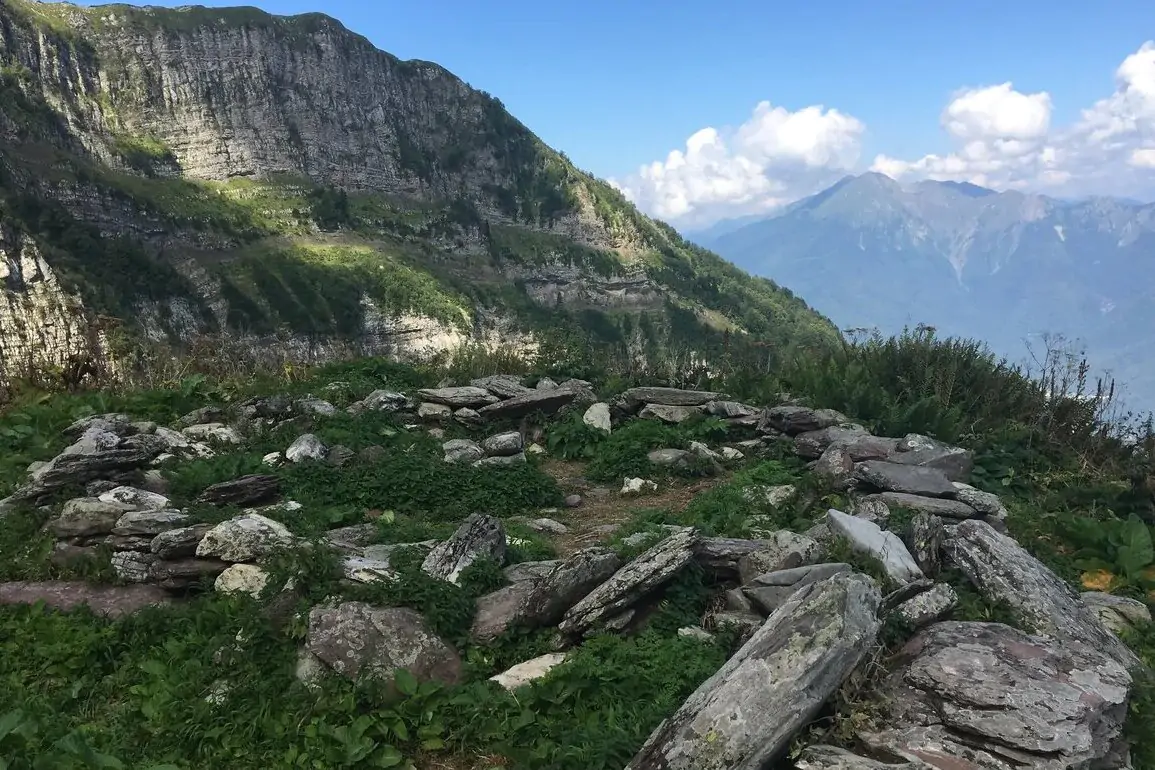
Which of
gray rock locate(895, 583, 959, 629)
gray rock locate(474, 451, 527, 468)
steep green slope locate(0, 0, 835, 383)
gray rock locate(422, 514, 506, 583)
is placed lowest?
gray rock locate(474, 451, 527, 468)

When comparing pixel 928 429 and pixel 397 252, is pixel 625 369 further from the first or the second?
pixel 397 252

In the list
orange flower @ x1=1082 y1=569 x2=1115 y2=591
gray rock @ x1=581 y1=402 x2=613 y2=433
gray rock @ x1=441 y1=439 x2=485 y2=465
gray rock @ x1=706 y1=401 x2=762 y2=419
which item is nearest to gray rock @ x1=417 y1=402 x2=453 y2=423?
gray rock @ x1=441 y1=439 x2=485 y2=465

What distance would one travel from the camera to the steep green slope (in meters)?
99.5

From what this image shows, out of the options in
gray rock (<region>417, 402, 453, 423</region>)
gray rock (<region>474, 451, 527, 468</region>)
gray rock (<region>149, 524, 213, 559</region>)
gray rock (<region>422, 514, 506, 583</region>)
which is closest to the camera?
gray rock (<region>422, 514, 506, 583</region>)

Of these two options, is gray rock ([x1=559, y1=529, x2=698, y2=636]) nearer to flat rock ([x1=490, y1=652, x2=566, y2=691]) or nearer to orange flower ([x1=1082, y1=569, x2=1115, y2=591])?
flat rock ([x1=490, y1=652, x2=566, y2=691])

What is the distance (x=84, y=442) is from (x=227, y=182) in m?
158

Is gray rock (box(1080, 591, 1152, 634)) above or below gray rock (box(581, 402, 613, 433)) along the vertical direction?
below

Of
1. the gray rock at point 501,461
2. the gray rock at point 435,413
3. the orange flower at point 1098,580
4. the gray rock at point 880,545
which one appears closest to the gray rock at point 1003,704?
the gray rock at point 880,545

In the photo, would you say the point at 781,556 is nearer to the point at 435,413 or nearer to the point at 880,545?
the point at 880,545

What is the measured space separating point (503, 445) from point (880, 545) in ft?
19.5

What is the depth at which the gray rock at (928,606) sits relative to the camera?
14.9ft

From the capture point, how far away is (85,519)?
702 cm

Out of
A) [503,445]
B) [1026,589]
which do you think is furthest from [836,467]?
[503,445]

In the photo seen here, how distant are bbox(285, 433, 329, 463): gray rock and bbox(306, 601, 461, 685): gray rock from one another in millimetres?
4209
